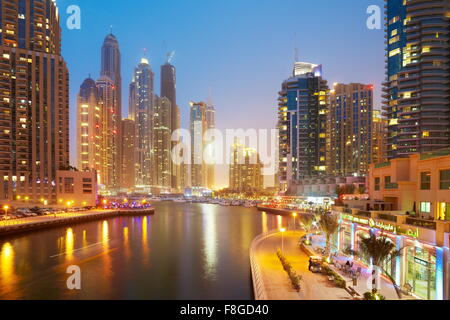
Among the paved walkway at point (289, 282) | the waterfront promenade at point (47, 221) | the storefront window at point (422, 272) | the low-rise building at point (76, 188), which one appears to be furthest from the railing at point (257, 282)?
the low-rise building at point (76, 188)

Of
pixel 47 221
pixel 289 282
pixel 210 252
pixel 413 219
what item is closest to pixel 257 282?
pixel 289 282

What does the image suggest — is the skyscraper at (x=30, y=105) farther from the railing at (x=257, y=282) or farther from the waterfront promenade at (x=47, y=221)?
the railing at (x=257, y=282)

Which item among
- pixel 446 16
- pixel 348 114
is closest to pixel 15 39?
pixel 446 16

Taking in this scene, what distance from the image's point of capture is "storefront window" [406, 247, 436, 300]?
1670 centimetres

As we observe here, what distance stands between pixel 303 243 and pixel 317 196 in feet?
246

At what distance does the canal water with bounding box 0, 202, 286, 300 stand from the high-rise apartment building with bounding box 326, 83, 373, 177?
113166 mm

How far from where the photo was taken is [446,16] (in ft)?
285

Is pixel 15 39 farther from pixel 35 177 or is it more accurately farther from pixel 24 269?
pixel 24 269

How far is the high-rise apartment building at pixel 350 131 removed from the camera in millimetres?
154500

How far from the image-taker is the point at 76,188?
100m

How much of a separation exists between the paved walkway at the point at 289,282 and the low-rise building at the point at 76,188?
260 feet

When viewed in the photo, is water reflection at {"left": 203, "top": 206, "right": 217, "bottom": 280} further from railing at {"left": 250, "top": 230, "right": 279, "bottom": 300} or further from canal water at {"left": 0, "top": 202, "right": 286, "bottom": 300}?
railing at {"left": 250, "top": 230, "right": 279, "bottom": 300}

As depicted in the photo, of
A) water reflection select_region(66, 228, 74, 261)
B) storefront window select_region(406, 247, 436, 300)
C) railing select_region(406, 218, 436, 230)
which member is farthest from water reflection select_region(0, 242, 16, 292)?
railing select_region(406, 218, 436, 230)
